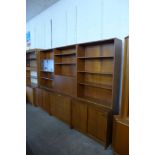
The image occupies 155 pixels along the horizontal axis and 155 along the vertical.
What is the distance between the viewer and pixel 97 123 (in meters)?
2.93

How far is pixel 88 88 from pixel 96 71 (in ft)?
1.80

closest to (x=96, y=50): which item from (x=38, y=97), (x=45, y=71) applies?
(x=45, y=71)

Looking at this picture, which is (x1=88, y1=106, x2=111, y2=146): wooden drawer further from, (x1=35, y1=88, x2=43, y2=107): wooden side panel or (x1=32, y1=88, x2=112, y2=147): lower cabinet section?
(x1=35, y1=88, x2=43, y2=107): wooden side panel

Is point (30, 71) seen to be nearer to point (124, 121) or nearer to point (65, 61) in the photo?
point (65, 61)

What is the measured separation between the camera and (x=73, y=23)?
410cm

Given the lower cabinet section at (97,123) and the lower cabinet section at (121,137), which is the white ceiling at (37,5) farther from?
the lower cabinet section at (121,137)

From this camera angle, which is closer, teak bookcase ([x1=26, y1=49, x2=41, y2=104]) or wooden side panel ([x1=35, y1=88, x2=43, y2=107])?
→ wooden side panel ([x1=35, y1=88, x2=43, y2=107])

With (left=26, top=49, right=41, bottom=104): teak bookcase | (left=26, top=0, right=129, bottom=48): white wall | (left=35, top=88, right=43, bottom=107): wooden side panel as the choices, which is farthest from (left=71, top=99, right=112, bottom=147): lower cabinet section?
(left=26, top=49, right=41, bottom=104): teak bookcase

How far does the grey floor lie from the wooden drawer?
6.9 inches

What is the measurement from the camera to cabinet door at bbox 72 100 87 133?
323 cm

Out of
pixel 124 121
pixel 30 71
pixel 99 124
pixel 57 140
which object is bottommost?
pixel 57 140
